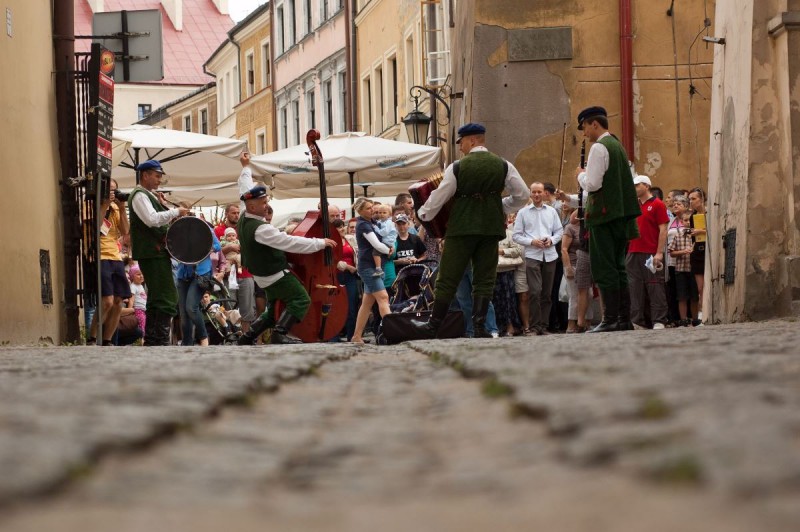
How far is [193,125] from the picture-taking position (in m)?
74.3

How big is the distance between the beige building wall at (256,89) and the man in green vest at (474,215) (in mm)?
45211

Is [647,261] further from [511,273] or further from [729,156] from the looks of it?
[729,156]

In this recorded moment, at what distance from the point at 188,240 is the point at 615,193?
428 centimetres

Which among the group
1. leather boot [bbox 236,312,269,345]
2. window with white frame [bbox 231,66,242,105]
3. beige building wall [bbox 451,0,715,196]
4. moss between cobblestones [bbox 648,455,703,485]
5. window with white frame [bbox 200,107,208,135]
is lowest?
leather boot [bbox 236,312,269,345]

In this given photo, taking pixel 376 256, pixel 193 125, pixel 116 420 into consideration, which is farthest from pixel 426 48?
pixel 193 125

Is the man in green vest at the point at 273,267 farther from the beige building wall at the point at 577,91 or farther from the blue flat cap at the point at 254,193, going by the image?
the beige building wall at the point at 577,91

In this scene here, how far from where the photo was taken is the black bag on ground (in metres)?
13.7

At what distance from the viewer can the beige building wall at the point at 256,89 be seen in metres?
60.0

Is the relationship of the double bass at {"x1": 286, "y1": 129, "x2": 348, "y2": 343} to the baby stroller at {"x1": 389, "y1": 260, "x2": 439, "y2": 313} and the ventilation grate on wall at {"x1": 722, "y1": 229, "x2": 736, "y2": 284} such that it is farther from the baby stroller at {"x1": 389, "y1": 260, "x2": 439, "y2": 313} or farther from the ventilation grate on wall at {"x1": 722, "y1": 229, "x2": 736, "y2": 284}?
the ventilation grate on wall at {"x1": 722, "y1": 229, "x2": 736, "y2": 284}

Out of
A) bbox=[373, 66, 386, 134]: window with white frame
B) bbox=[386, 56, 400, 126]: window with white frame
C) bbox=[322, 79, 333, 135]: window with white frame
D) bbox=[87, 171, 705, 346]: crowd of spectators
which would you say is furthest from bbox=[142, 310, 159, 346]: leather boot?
bbox=[322, 79, 333, 135]: window with white frame

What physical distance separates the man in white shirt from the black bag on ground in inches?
179

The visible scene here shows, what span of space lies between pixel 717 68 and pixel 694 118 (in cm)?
734

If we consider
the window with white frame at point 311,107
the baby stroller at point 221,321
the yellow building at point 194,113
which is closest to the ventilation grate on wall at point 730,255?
the baby stroller at point 221,321

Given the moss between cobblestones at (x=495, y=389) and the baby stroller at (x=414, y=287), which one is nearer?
the moss between cobblestones at (x=495, y=389)
